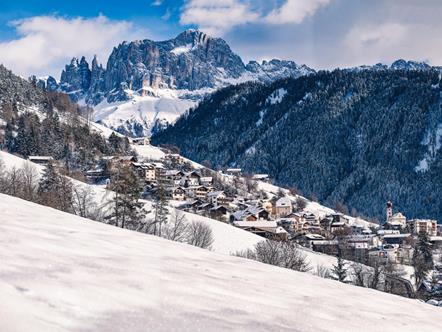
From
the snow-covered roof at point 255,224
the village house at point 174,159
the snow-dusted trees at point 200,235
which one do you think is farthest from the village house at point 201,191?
the snow-dusted trees at point 200,235

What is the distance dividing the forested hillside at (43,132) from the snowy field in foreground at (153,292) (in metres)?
104

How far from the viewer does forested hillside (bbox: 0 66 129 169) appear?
114 meters

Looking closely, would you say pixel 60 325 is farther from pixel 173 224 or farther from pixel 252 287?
pixel 173 224

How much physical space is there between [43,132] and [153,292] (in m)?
119

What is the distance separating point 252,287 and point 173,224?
159 ft

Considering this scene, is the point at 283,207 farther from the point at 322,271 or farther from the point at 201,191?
the point at 322,271

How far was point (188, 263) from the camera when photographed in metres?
8.56

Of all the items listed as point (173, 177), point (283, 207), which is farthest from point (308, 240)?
point (283, 207)

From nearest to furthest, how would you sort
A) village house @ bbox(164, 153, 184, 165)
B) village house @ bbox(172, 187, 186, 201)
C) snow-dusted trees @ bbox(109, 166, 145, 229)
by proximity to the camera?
snow-dusted trees @ bbox(109, 166, 145, 229) → village house @ bbox(172, 187, 186, 201) → village house @ bbox(164, 153, 184, 165)

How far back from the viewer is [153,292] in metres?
6.29

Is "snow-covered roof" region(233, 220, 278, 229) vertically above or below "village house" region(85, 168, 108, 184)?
below

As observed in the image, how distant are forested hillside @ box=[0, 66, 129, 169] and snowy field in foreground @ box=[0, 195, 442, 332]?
104 m

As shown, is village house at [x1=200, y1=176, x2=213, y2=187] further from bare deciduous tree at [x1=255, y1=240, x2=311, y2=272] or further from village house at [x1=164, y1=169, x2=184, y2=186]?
bare deciduous tree at [x1=255, y1=240, x2=311, y2=272]

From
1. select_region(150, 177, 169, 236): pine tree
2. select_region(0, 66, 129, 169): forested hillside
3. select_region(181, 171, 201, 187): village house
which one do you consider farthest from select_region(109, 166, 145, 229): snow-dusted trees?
select_region(181, 171, 201, 187): village house
